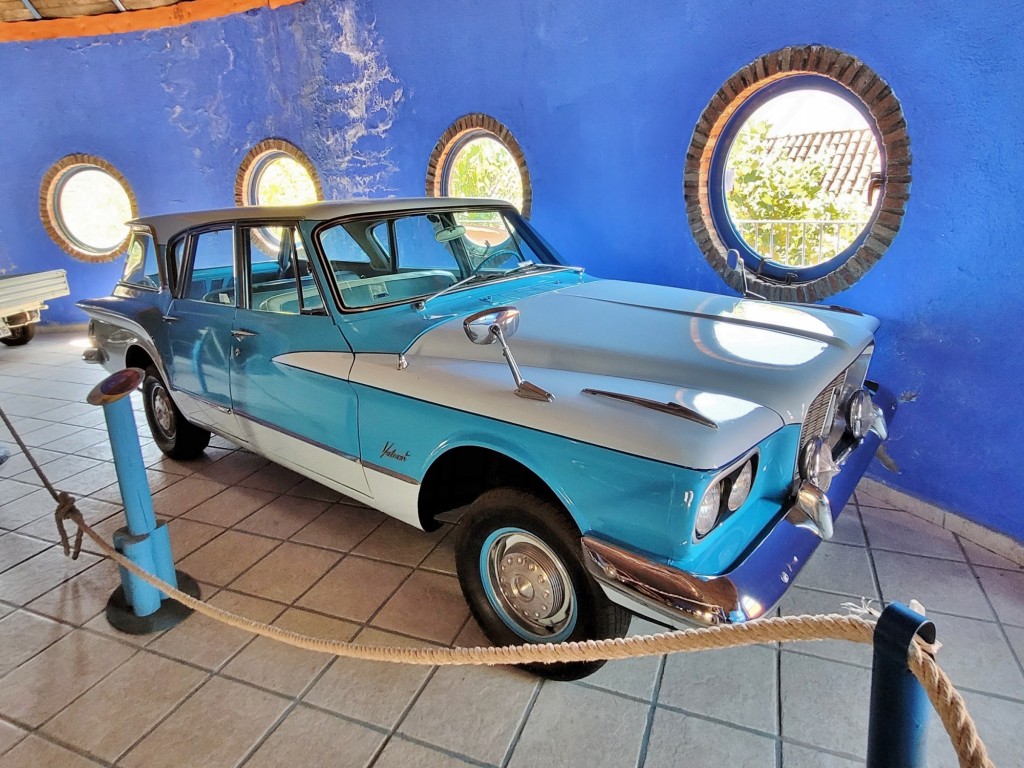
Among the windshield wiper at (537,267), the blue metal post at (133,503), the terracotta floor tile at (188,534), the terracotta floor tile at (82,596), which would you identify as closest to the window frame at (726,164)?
the windshield wiper at (537,267)

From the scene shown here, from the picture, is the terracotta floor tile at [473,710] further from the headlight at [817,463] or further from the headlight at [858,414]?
the headlight at [858,414]

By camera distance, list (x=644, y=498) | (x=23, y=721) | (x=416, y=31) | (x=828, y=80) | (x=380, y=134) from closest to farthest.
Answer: (x=644, y=498) < (x=23, y=721) < (x=828, y=80) < (x=416, y=31) < (x=380, y=134)

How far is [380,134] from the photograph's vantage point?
6.32 meters

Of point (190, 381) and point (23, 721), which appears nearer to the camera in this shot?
point (23, 721)

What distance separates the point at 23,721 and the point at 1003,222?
4.55 m

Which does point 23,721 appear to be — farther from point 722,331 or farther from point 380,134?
point 380,134

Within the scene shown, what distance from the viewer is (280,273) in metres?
3.31

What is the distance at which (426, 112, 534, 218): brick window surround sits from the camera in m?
5.21

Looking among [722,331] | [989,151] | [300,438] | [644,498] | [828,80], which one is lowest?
[300,438]

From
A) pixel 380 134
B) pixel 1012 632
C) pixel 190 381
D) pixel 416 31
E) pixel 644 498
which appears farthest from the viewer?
pixel 380 134

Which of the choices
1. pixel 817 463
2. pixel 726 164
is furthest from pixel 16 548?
pixel 726 164

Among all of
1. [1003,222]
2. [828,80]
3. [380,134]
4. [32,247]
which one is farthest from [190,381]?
[32,247]

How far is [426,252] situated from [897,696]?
2.89 meters

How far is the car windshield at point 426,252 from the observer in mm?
3057
